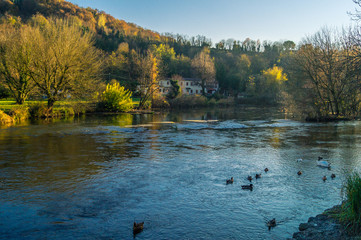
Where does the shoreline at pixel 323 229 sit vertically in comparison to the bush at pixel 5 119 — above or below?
below

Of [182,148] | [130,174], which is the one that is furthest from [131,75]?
[130,174]

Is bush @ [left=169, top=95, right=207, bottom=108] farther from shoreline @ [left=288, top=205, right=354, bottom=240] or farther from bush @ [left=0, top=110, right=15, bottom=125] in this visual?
shoreline @ [left=288, top=205, right=354, bottom=240]

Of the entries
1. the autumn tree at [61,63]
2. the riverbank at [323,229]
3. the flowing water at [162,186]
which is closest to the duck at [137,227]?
the flowing water at [162,186]

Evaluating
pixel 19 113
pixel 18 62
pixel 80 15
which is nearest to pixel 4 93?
pixel 18 62

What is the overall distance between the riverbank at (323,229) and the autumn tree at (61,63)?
3884 cm

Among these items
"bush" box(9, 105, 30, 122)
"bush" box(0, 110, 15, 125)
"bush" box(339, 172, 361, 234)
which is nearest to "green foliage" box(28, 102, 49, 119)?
"bush" box(9, 105, 30, 122)

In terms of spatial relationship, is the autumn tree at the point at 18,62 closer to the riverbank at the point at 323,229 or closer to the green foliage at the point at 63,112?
the green foliage at the point at 63,112

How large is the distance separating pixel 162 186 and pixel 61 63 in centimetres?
3273

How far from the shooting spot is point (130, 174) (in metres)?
16.6

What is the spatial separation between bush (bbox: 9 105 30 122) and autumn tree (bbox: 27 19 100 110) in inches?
148

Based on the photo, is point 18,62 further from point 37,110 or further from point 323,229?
point 323,229

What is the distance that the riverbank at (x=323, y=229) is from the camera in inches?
345

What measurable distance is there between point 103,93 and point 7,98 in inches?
691

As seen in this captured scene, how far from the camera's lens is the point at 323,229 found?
950 centimetres
